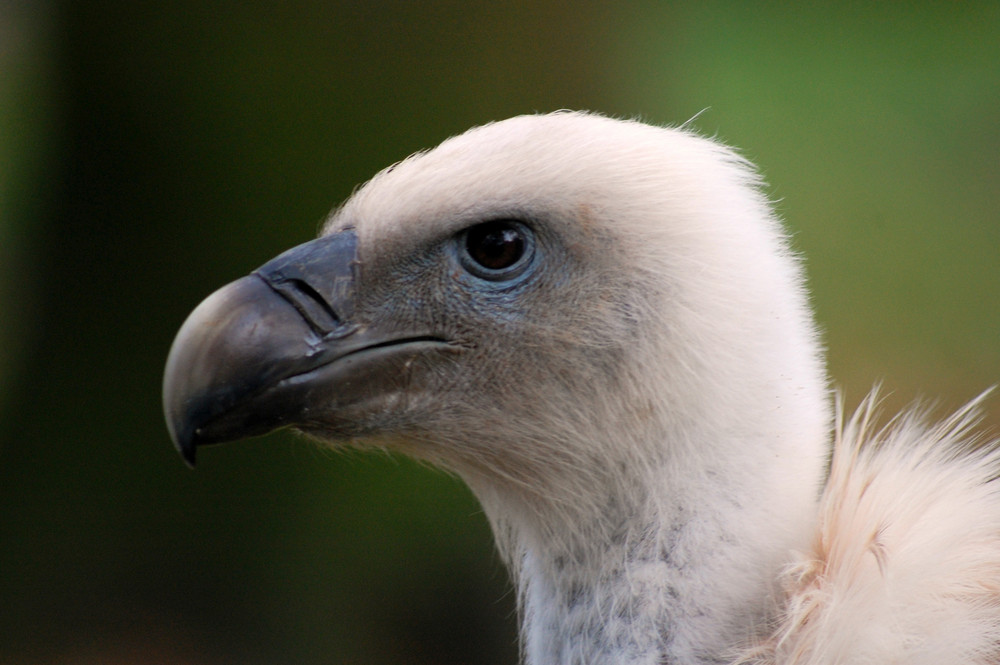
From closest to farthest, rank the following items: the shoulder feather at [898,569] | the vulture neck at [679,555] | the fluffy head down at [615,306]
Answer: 1. the shoulder feather at [898,569]
2. the vulture neck at [679,555]
3. the fluffy head down at [615,306]

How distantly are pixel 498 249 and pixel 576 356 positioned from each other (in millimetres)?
232

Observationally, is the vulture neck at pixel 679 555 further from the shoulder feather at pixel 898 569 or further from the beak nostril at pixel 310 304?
the beak nostril at pixel 310 304

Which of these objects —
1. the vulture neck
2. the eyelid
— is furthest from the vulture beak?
the vulture neck

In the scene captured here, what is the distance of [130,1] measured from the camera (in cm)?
532

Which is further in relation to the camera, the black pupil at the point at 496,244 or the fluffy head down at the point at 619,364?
the black pupil at the point at 496,244

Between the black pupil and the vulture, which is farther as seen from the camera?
the black pupil

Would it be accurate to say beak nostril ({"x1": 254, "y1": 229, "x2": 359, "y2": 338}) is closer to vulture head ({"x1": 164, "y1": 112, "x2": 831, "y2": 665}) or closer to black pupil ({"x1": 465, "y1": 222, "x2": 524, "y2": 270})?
vulture head ({"x1": 164, "y1": 112, "x2": 831, "y2": 665})

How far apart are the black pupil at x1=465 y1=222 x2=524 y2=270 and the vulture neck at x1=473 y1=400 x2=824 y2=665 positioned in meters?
0.39

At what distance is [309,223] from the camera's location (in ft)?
17.1

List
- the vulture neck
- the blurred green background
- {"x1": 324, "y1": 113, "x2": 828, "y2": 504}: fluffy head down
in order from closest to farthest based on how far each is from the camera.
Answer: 1. the vulture neck
2. {"x1": 324, "y1": 113, "x2": 828, "y2": 504}: fluffy head down
3. the blurred green background

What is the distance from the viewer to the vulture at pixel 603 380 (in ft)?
5.62

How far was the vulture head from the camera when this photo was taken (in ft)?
5.74

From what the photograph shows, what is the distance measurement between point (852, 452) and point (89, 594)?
4.84 m

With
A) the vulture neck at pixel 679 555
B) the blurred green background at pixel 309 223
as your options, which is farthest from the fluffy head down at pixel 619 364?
the blurred green background at pixel 309 223
